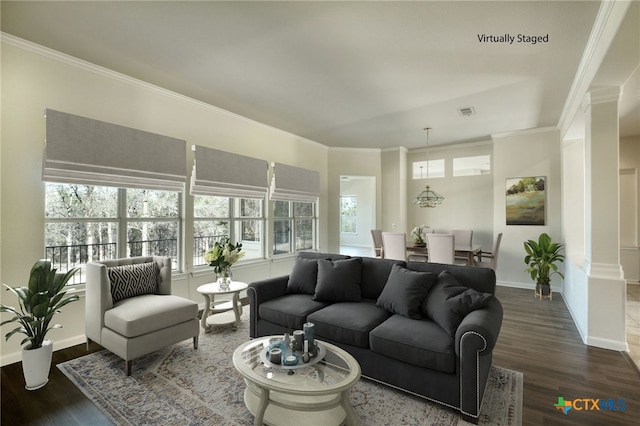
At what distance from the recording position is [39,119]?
3018mm

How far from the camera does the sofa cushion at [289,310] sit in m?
2.89

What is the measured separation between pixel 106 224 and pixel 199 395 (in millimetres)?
2372

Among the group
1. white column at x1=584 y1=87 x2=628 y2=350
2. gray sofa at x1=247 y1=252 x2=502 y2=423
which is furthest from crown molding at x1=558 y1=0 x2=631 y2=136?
gray sofa at x1=247 y1=252 x2=502 y2=423

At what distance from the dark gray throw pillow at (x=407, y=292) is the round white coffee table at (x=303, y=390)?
0.79 metres

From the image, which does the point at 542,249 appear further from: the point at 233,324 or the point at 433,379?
the point at 233,324

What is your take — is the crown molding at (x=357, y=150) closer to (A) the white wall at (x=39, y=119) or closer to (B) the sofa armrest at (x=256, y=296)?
(A) the white wall at (x=39, y=119)

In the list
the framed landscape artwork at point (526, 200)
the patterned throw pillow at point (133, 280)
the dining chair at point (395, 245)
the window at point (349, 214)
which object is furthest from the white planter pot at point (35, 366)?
the window at point (349, 214)

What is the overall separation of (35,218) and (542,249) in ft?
22.5

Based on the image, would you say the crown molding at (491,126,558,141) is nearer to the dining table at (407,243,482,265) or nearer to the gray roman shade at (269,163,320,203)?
the dining table at (407,243,482,265)

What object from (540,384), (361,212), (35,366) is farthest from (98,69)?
(361,212)

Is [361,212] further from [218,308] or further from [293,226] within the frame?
[218,308]

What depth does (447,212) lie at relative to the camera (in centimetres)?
678

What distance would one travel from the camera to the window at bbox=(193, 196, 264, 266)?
14.8ft

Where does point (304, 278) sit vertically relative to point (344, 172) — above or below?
below
